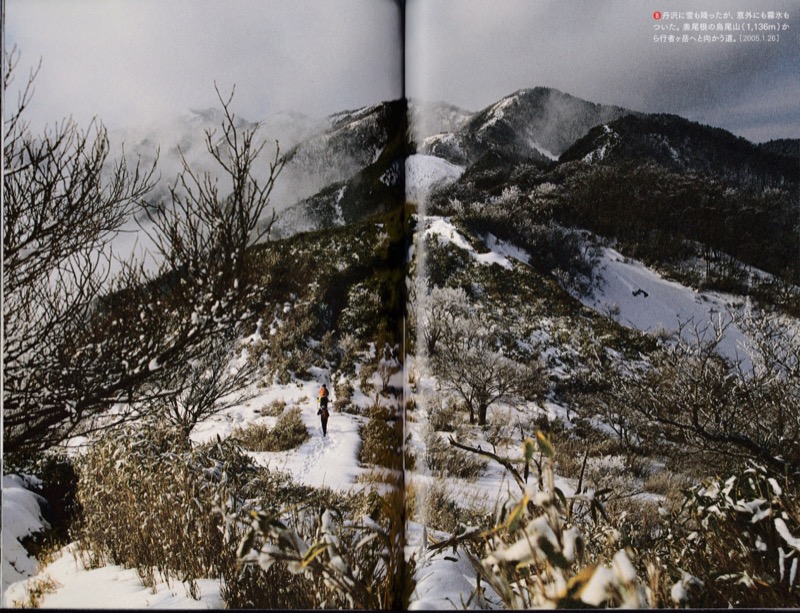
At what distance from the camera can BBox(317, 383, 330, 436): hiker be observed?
5.89ft

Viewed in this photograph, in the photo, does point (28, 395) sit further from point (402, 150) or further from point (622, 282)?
point (622, 282)

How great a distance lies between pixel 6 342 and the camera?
1.47m

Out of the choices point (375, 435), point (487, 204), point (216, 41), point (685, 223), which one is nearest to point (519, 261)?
point (487, 204)

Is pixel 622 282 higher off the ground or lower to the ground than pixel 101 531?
higher

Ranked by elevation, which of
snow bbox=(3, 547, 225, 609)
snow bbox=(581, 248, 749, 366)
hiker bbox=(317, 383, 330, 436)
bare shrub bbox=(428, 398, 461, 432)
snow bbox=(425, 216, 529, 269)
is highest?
snow bbox=(425, 216, 529, 269)

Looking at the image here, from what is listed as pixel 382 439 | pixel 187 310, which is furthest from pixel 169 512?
pixel 382 439

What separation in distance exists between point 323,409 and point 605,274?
3.57 ft

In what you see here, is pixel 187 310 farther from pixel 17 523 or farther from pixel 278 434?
pixel 17 523

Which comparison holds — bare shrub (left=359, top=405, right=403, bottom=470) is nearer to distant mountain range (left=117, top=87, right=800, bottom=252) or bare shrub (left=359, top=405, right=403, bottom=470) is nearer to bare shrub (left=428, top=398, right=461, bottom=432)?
bare shrub (left=428, top=398, right=461, bottom=432)

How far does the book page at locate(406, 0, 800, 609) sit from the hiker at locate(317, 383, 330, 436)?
0.35 m

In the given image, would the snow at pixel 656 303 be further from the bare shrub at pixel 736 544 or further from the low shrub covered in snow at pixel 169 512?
the low shrub covered in snow at pixel 169 512

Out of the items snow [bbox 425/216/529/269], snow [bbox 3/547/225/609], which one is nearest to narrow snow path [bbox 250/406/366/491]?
snow [bbox 3/547/225/609]

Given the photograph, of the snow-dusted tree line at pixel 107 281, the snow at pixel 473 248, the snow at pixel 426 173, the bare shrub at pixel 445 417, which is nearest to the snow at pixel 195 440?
the snow-dusted tree line at pixel 107 281

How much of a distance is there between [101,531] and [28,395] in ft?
1.45
